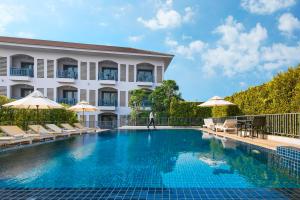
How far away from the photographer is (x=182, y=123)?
26438 mm

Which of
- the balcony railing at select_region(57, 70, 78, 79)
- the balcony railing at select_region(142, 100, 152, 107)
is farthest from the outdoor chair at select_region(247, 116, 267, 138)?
the balcony railing at select_region(57, 70, 78, 79)

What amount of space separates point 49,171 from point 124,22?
19.3 meters

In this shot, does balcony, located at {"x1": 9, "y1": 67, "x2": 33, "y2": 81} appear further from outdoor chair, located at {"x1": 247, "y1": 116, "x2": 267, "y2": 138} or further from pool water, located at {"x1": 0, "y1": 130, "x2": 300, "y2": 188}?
outdoor chair, located at {"x1": 247, "y1": 116, "x2": 267, "y2": 138}

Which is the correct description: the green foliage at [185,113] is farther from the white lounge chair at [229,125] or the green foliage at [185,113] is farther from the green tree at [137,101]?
the white lounge chair at [229,125]

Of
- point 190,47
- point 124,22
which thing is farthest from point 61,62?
point 190,47

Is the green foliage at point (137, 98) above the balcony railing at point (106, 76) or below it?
below

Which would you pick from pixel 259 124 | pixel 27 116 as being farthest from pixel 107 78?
pixel 259 124

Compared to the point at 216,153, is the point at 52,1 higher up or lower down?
higher up

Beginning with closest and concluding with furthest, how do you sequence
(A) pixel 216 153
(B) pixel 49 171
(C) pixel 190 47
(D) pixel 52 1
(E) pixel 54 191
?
(E) pixel 54 191 < (B) pixel 49 171 < (A) pixel 216 153 < (D) pixel 52 1 < (C) pixel 190 47

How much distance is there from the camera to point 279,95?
37.9 ft

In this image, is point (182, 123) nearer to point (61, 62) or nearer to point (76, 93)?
point (76, 93)

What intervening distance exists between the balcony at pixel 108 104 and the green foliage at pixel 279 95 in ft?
62.2

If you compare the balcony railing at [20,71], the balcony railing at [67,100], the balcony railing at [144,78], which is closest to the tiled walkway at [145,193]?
the balcony railing at [67,100]

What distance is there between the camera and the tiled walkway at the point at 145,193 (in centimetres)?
411
